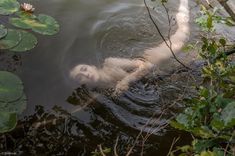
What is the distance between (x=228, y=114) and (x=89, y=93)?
2171 mm

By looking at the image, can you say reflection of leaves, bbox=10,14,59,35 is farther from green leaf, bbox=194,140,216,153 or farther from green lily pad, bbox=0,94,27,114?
green leaf, bbox=194,140,216,153

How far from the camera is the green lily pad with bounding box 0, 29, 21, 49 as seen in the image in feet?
12.0

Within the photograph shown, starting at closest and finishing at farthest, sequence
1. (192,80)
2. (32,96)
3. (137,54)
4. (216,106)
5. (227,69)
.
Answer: (216,106)
(227,69)
(32,96)
(192,80)
(137,54)

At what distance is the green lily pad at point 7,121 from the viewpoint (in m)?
2.99

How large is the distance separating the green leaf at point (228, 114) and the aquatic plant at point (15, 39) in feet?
6.29

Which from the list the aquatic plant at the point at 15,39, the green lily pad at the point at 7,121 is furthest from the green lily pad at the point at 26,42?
the green lily pad at the point at 7,121

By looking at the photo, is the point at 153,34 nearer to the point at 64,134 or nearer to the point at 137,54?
the point at 137,54

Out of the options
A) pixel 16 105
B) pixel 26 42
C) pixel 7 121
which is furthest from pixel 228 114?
pixel 26 42

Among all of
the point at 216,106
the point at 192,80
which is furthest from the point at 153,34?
the point at 216,106

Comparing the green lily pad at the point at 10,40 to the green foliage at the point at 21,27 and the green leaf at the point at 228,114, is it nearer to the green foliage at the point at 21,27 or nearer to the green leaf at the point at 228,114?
the green foliage at the point at 21,27

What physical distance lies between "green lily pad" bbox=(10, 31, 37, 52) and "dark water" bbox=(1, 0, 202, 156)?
0.15 meters

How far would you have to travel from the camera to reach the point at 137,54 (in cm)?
432

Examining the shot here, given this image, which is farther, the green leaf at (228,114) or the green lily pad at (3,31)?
the green lily pad at (3,31)

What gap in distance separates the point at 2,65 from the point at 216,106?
2494mm
